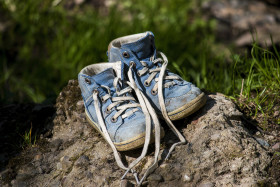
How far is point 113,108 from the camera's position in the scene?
2350 mm

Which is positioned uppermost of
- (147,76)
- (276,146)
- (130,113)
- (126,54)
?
(126,54)

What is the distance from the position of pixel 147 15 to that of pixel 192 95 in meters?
3.30

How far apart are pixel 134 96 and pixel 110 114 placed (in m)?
0.32

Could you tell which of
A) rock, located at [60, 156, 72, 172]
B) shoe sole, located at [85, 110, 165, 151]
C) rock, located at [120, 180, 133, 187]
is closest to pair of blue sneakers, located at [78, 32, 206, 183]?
shoe sole, located at [85, 110, 165, 151]

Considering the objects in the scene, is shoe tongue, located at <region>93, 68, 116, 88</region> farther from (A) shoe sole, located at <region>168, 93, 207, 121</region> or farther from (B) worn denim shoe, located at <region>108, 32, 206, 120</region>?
(A) shoe sole, located at <region>168, 93, 207, 121</region>

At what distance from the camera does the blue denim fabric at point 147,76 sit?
2371 mm

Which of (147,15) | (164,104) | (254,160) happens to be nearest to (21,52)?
(147,15)

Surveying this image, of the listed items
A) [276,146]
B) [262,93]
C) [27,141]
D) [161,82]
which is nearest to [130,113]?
[161,82]

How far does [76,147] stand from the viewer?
8.18 feet

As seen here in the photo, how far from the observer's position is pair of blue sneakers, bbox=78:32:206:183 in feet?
7.22

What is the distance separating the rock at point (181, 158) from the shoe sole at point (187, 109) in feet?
0.44

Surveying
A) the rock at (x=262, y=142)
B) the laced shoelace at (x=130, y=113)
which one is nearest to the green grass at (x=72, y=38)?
the rock at (x=262, y=142)

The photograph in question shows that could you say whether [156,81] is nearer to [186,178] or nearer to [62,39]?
[186,178]

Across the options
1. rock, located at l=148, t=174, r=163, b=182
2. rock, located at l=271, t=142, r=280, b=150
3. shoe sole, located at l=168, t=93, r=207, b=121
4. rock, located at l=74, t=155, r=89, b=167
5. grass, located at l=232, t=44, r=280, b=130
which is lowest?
rock, located at l=271, t=142, r=280, b=150
